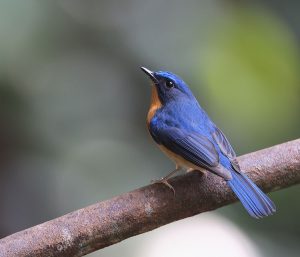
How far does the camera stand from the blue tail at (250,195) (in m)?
2.96

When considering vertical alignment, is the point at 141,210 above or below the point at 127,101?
below

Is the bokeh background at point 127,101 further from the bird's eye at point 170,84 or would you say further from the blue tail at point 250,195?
the blue tail at point 250,195

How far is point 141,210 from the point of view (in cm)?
286

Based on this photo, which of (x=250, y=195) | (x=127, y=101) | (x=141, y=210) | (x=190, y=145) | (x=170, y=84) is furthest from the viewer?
(x=127, y=101)

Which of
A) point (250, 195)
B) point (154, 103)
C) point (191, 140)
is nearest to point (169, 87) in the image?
point (154, 103)

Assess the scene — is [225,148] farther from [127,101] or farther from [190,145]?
[127,101]

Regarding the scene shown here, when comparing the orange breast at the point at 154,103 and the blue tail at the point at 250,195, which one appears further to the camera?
the orange breast at the point at 154,103

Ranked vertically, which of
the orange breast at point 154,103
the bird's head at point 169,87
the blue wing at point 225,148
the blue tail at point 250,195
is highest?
the bird's head at point 169,87

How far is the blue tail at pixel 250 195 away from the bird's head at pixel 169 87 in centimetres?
83

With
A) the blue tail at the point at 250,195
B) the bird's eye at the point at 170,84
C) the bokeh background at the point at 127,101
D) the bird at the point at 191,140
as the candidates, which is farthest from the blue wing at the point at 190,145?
the bokeh background at the point at 127,101

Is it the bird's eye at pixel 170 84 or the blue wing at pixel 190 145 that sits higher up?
the bird's eye at pixel 170 84

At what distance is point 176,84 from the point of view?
380 centimetres

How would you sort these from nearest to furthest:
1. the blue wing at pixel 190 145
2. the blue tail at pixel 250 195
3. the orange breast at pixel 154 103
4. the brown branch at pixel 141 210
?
the brown branch at pixel 141 210, the blue tail at pixel 250 195, the blue wing at pixel 190 145, the orange breast at pixel 154 103

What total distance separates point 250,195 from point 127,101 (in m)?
1.60
